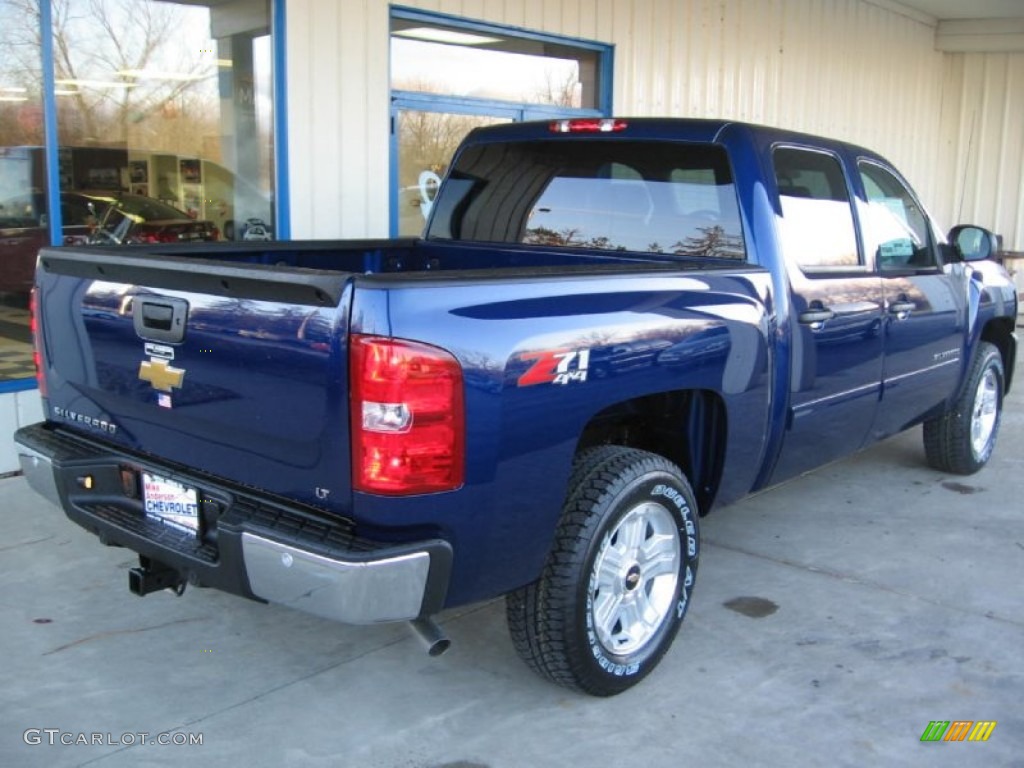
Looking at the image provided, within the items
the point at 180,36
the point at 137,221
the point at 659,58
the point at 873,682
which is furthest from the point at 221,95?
the point at 873,682

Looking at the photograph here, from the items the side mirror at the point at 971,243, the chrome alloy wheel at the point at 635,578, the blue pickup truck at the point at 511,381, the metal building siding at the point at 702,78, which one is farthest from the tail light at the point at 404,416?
the metal building siding at the point at 702,78

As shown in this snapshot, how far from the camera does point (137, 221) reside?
692cm

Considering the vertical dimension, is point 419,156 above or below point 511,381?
above

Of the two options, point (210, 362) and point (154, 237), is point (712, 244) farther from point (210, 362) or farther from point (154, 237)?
point (154, 237)

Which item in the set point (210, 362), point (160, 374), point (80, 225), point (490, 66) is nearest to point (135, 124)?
point (80, 225)

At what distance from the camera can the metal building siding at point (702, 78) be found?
7277 mm

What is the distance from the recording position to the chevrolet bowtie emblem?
10.4 ft

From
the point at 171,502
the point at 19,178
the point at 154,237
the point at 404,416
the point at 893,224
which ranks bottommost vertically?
the point at 171,502

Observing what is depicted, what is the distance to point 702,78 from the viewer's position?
10641 millimetres

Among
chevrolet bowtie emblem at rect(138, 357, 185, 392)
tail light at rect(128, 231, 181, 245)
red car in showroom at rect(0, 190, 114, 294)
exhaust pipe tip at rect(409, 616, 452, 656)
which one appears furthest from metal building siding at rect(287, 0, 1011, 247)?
exhaust pipe tip at rect(409, 616, 452, 656)

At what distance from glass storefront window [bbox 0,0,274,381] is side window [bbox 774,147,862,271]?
3968mm

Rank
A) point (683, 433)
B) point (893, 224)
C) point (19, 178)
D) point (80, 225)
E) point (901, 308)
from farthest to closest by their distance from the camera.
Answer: point (80, 225)
point (19, 178)
point (893, 224)
point (901, 308)
point (683, 433)

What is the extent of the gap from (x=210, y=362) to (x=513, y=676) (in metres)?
1.60

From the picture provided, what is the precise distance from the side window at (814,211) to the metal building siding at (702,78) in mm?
3760
